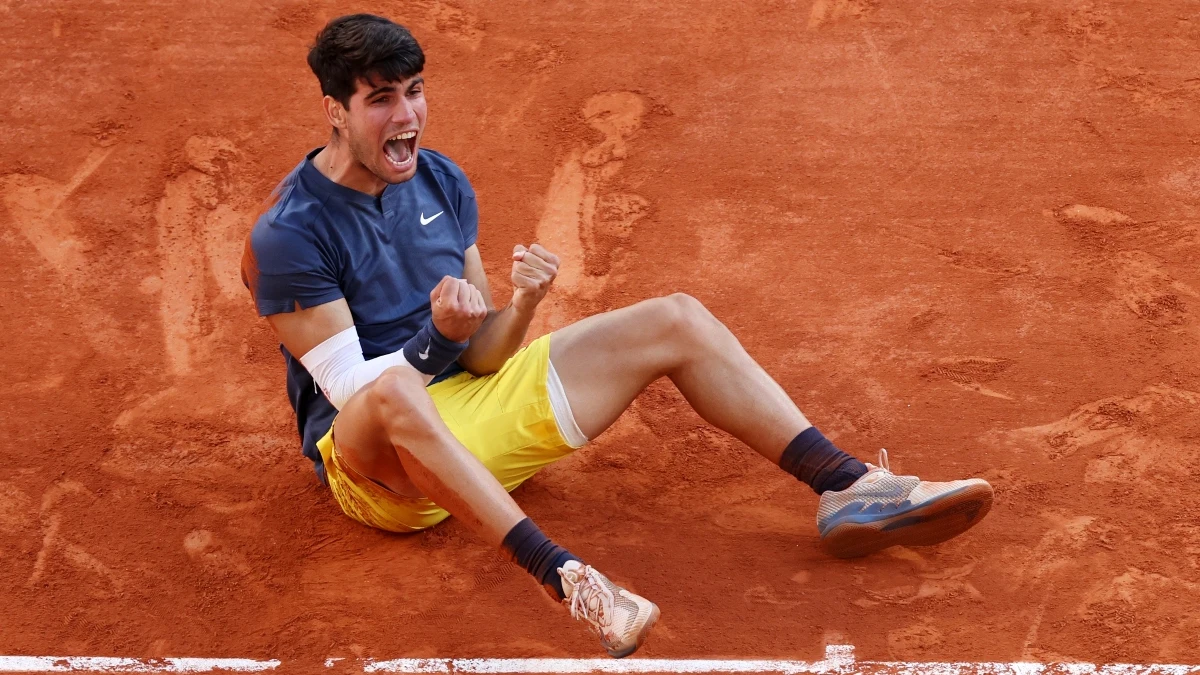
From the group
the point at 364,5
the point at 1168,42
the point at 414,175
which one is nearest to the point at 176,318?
the point at 414,175

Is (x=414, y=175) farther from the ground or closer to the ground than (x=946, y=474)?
farther from the ground

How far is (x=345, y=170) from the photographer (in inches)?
157

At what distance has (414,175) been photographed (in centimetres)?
417

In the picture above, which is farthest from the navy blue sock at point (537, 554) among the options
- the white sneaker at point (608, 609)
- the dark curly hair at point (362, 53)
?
the dark curly hair at point (362, 53)

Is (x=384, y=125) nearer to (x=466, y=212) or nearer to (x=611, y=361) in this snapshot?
(x=466, y=212)

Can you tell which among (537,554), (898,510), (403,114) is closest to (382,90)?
(403,114)

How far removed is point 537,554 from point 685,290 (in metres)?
2.24

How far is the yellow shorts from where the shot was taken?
405 cm

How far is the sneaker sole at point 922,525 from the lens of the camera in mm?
3822

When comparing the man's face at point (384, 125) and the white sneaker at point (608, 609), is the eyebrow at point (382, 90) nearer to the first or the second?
the man's face at point (384, 125)

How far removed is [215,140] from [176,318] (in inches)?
48.2

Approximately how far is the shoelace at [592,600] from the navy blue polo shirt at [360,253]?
1.02 m

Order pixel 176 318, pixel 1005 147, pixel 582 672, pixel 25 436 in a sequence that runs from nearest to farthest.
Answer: pixel 582 672
pixel 25 436
pixel 176 318
pixel 1005 147

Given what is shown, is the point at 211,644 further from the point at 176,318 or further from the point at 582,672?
the point at 176,318
